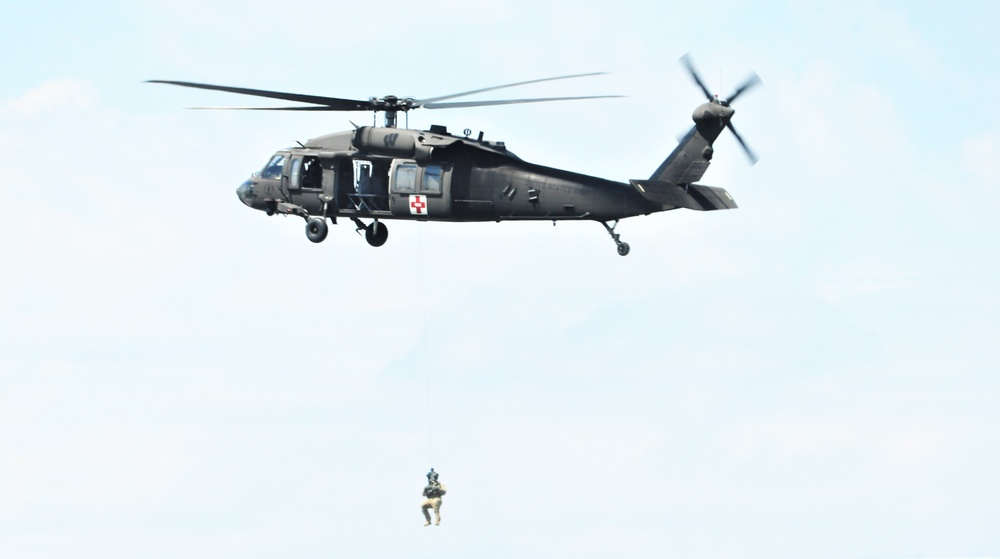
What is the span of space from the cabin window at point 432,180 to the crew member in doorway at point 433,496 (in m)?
9.58

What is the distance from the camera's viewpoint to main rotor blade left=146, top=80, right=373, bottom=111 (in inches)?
2273

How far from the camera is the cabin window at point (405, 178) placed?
195 feet

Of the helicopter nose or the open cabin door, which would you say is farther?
the helicopter nose

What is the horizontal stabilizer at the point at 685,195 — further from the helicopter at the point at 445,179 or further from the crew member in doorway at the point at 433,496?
the crew member in doorway at the point at 433,496

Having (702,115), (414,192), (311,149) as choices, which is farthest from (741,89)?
(311,149)

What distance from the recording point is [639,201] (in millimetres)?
56625

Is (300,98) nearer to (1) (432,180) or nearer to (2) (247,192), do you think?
(1) (432,180)

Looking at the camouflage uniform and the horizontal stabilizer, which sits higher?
the horizontal stabilizer

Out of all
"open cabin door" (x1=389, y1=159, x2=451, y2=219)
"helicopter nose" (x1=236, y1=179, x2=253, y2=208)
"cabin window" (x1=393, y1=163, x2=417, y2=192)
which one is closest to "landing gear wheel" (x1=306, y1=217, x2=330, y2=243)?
"open cabin door" (x1=389, y1=159, x2=451, y2=219)

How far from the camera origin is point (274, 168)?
2488 inches

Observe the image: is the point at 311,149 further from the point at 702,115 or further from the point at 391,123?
the point at 702,115

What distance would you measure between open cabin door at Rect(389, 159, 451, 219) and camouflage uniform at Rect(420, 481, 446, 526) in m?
9.17

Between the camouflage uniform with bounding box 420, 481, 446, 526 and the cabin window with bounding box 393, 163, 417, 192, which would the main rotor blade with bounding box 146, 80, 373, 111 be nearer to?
the cabin window with bounding box 393, 163, 417, 192

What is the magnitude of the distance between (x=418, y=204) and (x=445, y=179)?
4.26 feet
